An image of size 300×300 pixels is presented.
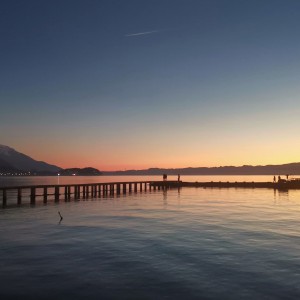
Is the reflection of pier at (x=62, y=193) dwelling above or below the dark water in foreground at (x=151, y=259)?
above

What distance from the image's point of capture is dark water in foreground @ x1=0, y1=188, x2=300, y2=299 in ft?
47.1

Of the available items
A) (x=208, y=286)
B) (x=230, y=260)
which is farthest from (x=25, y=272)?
(x=230, y=260)

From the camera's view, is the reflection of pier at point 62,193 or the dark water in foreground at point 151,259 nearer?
the dark water in foreground at point 151,259

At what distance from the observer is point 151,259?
764 inches

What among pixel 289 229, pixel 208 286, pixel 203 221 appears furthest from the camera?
pixel 203 221

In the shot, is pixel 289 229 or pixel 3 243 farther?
pixel 289 229

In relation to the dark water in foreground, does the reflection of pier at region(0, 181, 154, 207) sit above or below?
above

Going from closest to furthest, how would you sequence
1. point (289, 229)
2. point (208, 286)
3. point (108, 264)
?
point (208, 286), point (108, 264), point (289, 229)

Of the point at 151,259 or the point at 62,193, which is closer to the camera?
the point at 151,259

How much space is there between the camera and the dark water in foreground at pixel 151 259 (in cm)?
1434

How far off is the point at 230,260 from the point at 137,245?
277 inches

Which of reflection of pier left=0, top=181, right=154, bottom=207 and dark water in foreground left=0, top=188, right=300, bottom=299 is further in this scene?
reflection of pier left=0, top=181, right=154, bottom=207

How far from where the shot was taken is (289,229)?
95.8 ft

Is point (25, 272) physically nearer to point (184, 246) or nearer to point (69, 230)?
point (184, 246)
